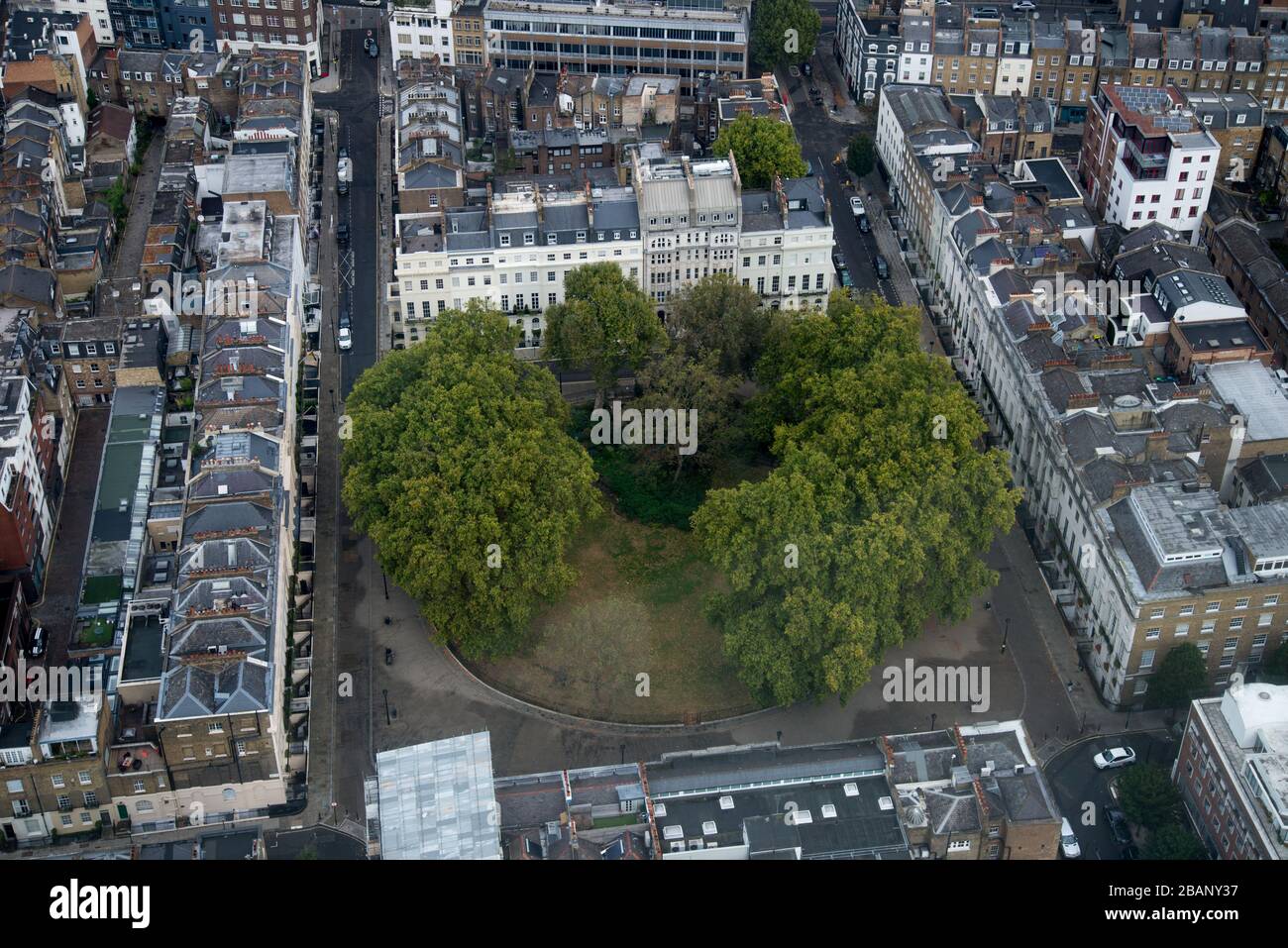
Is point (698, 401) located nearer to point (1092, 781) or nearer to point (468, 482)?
point (468, 482)

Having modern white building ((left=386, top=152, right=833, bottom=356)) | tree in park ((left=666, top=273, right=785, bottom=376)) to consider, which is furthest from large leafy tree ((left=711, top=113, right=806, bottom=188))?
tree in park ((left=666, top=273, right=785, bottom=376))

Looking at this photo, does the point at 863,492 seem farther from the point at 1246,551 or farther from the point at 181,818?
the point at 181,818

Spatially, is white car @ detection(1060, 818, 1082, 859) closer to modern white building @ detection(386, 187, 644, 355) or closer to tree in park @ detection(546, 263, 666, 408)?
tree in park @ detection(546, 263, 666, 408)
